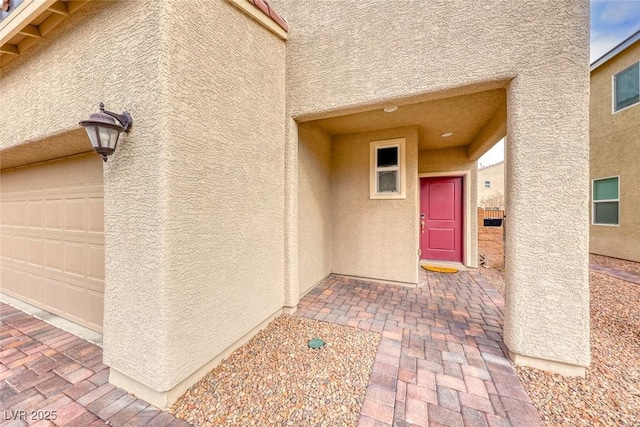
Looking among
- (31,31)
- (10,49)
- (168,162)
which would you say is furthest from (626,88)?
(10,49)

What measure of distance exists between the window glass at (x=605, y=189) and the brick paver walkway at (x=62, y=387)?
11.4 m

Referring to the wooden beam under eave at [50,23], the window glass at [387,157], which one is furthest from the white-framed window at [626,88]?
the wooden beam under eave at [50,23]

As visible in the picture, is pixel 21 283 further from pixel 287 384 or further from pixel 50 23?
pixel 287 384

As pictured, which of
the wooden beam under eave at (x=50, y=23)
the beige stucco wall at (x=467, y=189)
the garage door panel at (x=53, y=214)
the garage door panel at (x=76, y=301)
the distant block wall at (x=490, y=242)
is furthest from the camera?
the distant block wall at (x=490, y=242)

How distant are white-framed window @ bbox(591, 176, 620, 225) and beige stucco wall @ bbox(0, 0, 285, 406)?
10.4 meters

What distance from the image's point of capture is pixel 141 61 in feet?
6.46

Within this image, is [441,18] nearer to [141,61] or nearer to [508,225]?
[508,225]

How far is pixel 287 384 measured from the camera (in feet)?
7.01

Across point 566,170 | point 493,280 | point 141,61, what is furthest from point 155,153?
point 493,280

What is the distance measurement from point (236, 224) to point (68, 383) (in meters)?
2.07

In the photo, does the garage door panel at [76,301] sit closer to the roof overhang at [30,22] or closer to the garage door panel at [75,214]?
the garage door panel at [75,214]

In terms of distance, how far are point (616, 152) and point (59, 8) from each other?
12.2 m

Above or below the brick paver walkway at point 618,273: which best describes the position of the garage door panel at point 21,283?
above

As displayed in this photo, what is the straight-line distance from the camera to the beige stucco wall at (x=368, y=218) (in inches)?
181
